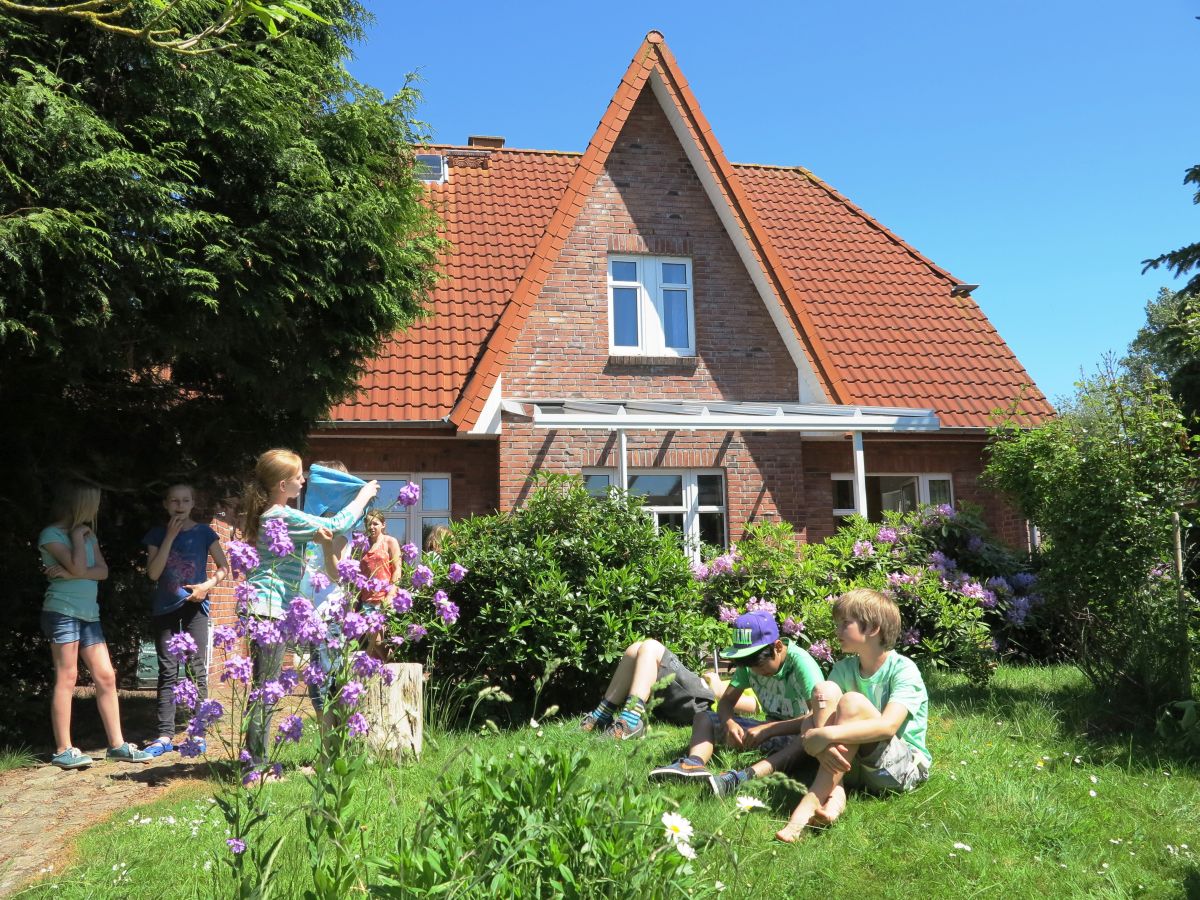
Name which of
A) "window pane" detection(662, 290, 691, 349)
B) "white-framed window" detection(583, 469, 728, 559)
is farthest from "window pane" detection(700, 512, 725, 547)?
"window pane" detection(662, 290, 691, 349)

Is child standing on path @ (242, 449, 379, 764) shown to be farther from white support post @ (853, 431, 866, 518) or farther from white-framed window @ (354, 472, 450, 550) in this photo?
white support post @ (853, 431, 866, 518)

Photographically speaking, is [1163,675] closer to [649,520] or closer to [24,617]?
[649,520]

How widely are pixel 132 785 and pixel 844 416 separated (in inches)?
369

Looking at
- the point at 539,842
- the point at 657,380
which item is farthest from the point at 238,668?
the point at 657,380

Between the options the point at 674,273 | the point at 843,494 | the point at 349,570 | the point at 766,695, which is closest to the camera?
the point at 349,570

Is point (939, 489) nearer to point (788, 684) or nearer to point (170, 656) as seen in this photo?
point (788, 684)

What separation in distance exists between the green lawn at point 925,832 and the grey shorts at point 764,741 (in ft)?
1.30

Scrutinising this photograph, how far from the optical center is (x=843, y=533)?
10328 mm

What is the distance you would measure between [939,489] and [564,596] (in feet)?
31.4

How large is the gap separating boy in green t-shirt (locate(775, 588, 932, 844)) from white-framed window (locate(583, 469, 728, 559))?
26.7ft

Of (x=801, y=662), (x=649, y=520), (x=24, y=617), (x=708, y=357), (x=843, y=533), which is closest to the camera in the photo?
(x=801, y=662)

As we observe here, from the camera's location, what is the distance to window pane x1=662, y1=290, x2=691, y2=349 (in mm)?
13836

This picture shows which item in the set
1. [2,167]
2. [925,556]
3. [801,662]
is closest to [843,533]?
[925,556]

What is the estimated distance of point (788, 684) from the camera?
570 cm
